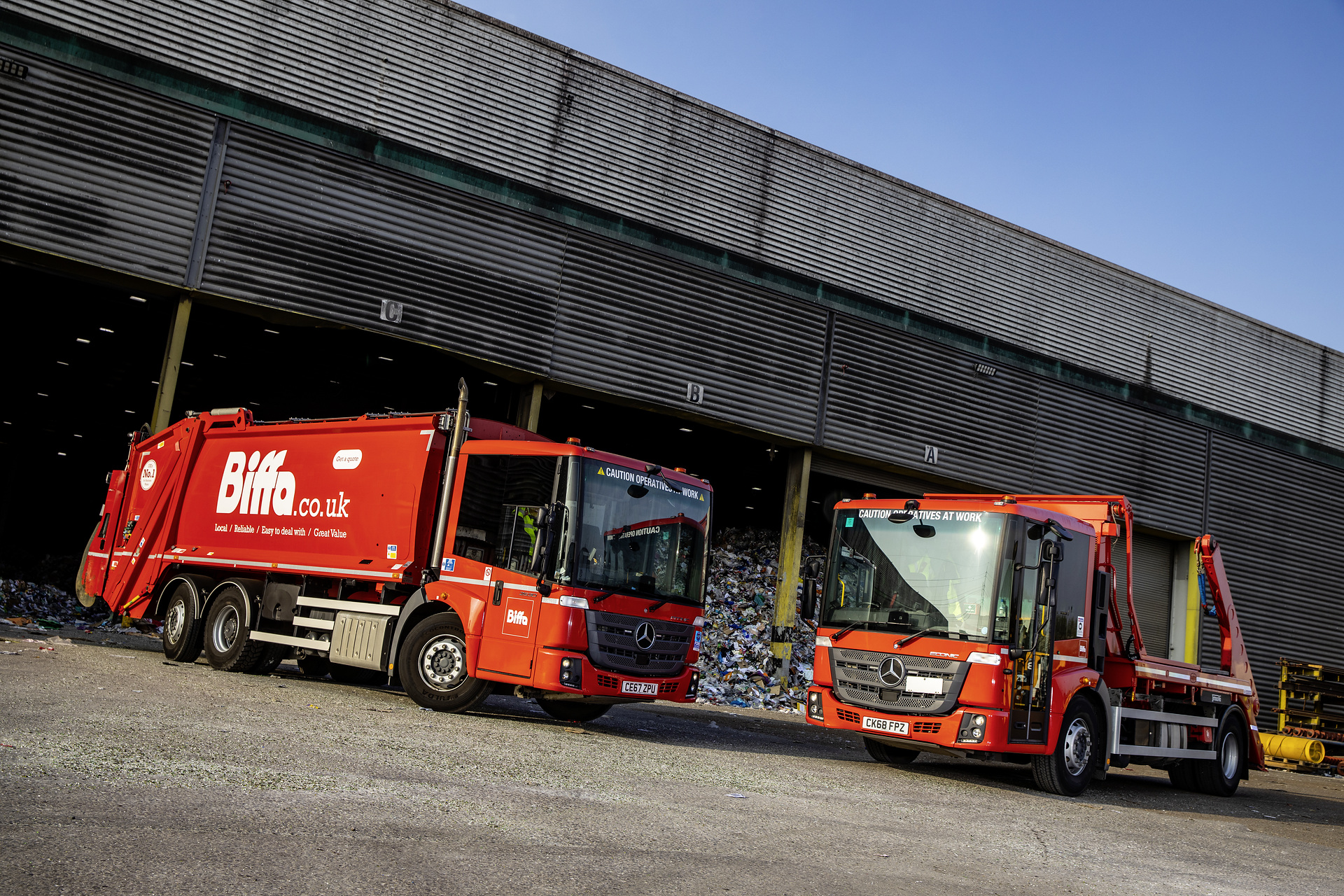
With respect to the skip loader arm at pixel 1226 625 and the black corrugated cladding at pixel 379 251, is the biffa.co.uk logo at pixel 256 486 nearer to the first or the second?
the black corrugated cladding at pixel 379 251

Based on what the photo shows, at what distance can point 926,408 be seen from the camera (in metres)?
21.7

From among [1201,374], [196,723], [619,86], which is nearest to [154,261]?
[619,86]

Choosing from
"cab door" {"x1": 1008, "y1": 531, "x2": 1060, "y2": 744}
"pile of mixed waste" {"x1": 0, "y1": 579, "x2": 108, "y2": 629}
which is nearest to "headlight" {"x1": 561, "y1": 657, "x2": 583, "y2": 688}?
"cab door" {"x1": 1008, "y1": 531, "x2": 1060, "y2": 744}

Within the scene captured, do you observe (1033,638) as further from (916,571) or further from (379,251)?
(379,251)

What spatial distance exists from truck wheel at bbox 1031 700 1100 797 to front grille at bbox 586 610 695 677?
144 inches

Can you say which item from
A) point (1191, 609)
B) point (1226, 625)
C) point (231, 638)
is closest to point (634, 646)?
point (231, 638)

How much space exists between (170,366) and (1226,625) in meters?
15.3

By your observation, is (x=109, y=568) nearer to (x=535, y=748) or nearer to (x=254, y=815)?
(x=535, y=748)

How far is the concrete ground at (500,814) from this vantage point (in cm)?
453

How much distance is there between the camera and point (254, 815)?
520 cm

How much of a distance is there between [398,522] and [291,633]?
86.2 inches

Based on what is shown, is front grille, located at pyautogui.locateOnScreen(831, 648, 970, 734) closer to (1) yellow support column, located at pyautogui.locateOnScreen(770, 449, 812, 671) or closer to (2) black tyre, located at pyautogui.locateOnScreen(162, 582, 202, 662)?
(2) black tyre, located at pyautogui.locateOnScreen(162, 582, 202, 662)

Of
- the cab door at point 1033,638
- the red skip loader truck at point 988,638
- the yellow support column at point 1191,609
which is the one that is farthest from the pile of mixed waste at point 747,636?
the yellow support column at point 1191,609

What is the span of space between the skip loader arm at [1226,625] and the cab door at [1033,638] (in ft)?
16.3
